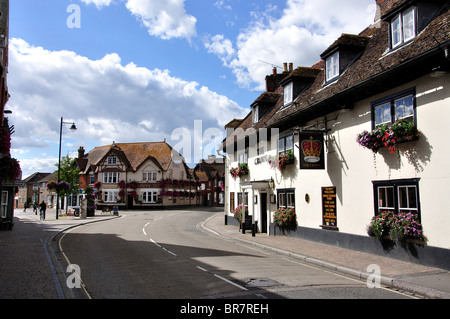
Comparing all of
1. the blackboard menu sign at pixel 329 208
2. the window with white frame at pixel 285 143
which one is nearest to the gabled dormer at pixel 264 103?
the window with white frame at pixel 285 143

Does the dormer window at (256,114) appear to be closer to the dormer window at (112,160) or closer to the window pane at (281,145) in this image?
the window pane at (281,145)

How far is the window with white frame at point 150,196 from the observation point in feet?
182

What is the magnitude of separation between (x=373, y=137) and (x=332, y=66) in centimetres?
534

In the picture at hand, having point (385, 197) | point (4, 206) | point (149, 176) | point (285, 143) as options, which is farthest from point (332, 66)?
point (149, 176)

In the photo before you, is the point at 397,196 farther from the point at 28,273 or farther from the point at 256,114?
the point at 256,114

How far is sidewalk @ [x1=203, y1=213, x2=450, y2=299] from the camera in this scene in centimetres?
783

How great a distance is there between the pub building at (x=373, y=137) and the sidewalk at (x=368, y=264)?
45 cm

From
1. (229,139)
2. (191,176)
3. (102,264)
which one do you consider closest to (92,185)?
(191,176)

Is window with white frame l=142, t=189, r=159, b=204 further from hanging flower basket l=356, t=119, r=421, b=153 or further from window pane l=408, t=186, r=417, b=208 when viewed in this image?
window pane l=408, t=186, r=417, b=208

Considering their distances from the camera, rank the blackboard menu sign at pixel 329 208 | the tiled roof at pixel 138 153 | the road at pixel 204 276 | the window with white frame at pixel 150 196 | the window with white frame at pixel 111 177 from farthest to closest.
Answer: the tiled roof at pixel 138 153 < the window with white frame at pixel 111 177 < the window with white frame at pixel 150 196 < the blackboard menu sign at pixel 329 208 < the road at pixel 204 276

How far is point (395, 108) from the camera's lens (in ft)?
36.6

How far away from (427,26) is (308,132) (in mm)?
5155
